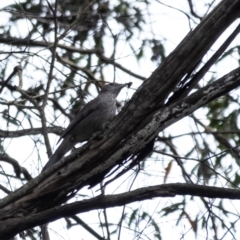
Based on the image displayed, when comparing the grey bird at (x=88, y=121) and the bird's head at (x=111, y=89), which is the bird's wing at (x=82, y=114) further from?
the bird's head at (x=111, y=89)

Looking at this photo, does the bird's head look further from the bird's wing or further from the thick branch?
the thick branch

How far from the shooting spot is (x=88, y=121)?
21.6 feet

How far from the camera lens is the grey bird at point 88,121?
645cm

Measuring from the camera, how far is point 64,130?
6023 millimetres

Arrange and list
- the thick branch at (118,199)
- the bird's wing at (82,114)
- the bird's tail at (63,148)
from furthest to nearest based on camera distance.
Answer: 1. the bird's wing at (82,114)
2. the bird's tail at (63,148)
3. the thick branch at (118,199)

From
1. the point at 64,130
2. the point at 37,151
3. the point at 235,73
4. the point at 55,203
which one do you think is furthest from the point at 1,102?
the point at 235,73

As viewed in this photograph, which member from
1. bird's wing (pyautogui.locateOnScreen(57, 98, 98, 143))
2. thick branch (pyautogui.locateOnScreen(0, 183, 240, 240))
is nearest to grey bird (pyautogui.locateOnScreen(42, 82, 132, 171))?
bird's wing (pyautogui.locateOnScreen(57, 98, 98, 143))

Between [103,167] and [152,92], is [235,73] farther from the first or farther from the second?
[103,167]

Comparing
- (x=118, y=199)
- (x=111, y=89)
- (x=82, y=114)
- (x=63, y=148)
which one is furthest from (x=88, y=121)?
(x=118, y=199)

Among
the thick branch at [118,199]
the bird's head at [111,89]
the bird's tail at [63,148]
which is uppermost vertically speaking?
the bird's head at [111,89]

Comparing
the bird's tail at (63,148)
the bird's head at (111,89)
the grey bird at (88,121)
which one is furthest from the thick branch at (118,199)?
the bird's head at (111,89)

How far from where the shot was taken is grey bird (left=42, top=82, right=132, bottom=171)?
21.2 ft

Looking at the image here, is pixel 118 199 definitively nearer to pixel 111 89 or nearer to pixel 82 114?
pixel 82 114

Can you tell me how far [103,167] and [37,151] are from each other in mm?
1083
